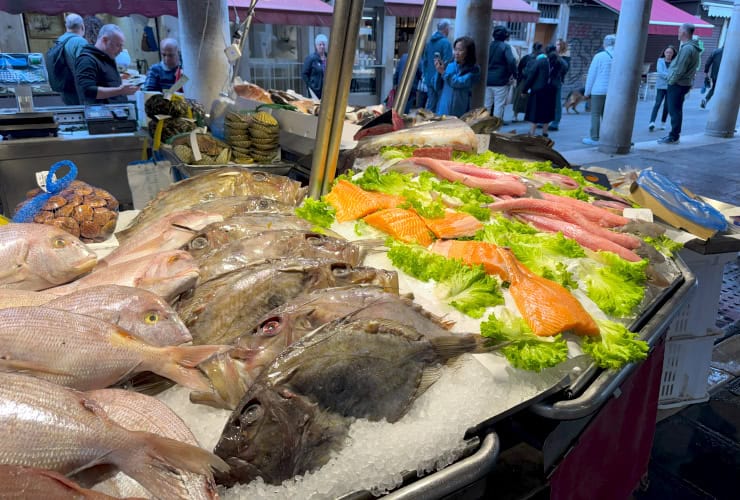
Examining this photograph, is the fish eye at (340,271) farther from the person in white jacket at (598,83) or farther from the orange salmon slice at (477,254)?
the person in white jacket at (598,83)

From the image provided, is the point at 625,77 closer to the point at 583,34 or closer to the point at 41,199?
the point at 41,199

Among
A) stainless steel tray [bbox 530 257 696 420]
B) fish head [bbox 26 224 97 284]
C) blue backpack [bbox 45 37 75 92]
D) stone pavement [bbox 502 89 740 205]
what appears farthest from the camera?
stone pavement [bbox 502 89 740 205]

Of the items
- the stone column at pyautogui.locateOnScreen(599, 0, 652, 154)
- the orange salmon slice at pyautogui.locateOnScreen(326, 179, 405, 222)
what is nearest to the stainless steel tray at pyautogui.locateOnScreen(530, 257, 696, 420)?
the orange salmon slice at pyautogui.locateOnScreen(326, 179, 405, 222)

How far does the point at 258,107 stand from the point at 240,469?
157 inches

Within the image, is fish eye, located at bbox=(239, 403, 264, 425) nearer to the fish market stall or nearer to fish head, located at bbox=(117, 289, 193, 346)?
the fish market stall

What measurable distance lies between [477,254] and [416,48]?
7.65ft

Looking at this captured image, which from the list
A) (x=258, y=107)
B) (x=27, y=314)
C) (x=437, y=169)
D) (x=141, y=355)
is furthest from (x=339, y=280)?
(x=258, y=107)

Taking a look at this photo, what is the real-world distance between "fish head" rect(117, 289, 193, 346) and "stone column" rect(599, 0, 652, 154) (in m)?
11.7

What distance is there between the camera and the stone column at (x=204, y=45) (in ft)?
25.2

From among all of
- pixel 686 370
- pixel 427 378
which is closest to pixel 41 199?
pixel 427 378

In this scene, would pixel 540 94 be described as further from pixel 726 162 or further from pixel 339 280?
pixel 339 280

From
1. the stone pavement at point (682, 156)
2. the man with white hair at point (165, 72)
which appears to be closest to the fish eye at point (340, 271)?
the man with white hair at point (165, 72)

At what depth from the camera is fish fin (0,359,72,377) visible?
123cm

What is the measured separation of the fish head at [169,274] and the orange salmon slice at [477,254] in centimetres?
101
